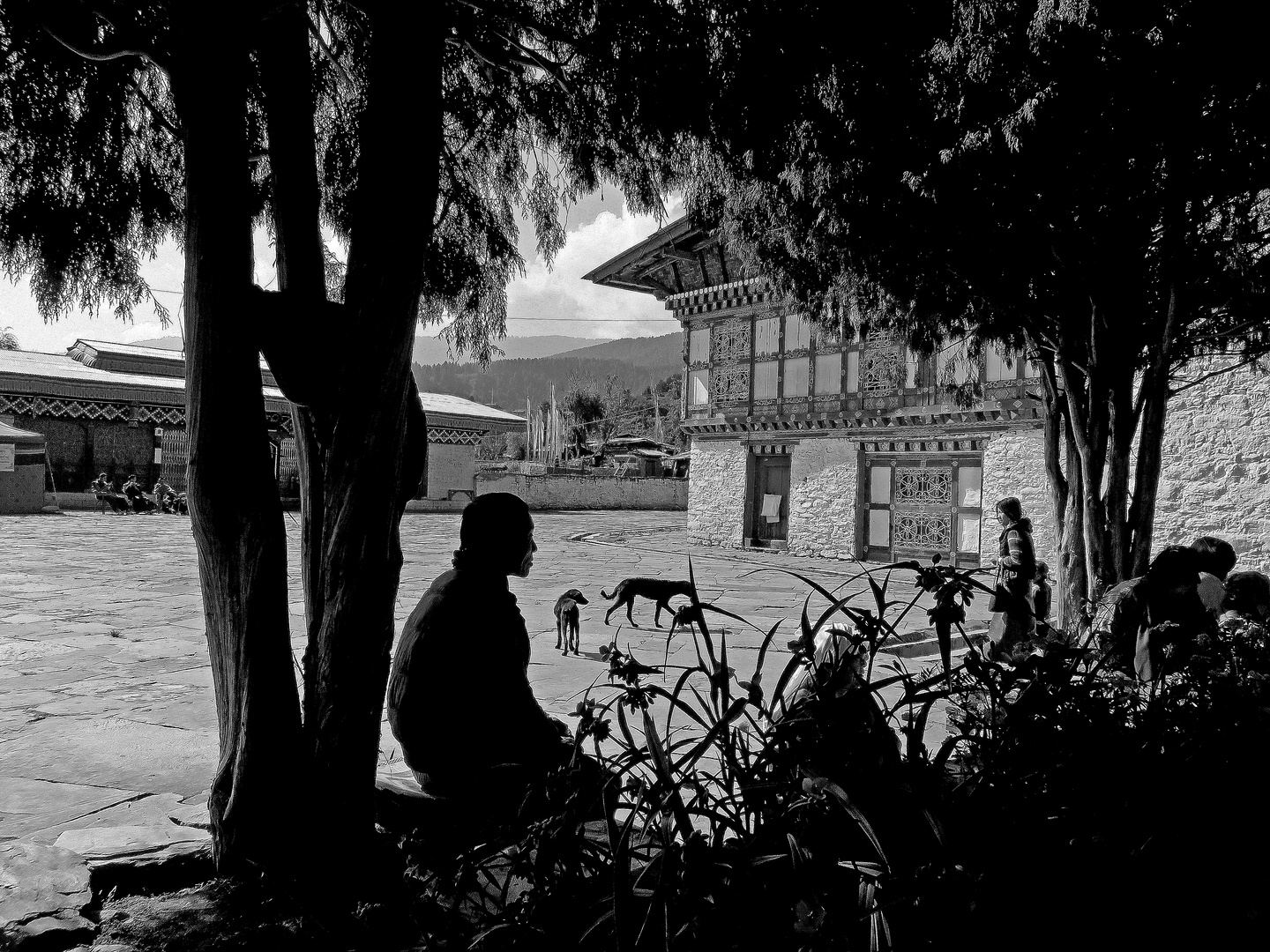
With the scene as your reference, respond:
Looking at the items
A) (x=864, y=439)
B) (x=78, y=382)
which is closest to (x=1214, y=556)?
(x=864, y=439)

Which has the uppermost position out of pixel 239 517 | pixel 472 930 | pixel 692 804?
pixel 239 517

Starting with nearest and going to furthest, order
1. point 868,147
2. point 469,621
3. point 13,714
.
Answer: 1. point 469,621
2. point 868,147
3. point 13,714

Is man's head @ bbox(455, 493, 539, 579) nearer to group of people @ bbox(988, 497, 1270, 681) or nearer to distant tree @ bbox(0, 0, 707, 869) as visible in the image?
distant tree @ bbox(0, 0, 707, 869)

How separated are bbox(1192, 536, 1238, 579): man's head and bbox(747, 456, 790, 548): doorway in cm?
1483

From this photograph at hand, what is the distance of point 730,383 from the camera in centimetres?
1994

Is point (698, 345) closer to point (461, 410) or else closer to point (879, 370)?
point (879, 370)

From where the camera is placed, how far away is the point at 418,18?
2.52m

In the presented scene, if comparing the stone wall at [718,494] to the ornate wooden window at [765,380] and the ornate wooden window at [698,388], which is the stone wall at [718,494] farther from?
the ornate wooden window at [765,380]

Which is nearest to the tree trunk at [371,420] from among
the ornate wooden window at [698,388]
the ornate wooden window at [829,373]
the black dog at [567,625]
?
the black dog at [567,625]

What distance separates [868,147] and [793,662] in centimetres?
394

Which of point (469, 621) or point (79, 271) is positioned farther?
point (79, 271)

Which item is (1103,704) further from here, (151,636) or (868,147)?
(151,636)

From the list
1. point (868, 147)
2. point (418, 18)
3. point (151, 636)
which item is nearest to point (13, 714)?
point (151, 636)

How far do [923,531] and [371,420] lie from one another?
15880mm
